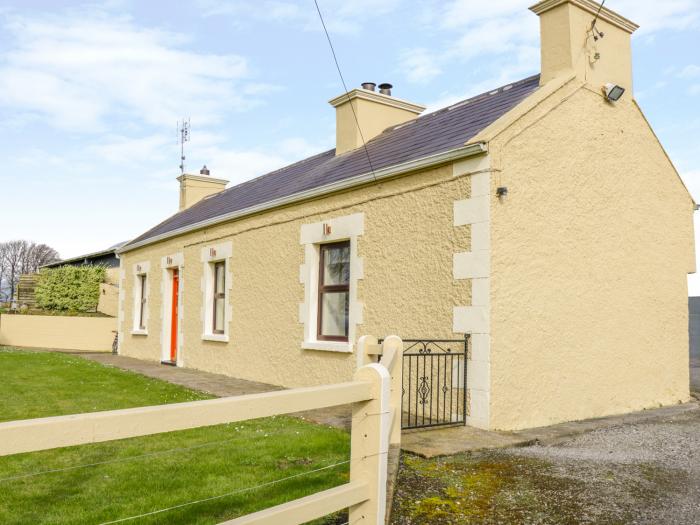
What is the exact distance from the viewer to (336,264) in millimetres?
9453

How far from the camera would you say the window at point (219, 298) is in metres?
12.7

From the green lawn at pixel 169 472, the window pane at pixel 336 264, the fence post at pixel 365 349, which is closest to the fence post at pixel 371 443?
the green lawn at pixel 169 472

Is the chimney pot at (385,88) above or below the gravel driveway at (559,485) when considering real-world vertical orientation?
above

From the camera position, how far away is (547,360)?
716 centimetres

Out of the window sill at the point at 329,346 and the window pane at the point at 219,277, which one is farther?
the window pane at the point at 219,277

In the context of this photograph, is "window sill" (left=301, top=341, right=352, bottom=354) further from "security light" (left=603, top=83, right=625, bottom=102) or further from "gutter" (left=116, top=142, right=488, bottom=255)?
"security light" (left=603, top=83, right=625, bottom=102)

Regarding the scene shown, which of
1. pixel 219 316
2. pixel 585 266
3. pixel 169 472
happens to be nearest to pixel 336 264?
pixel 585 266

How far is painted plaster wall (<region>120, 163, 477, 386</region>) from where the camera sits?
7324mm

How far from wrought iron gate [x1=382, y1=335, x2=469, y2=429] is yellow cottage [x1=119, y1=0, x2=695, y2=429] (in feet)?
0.17

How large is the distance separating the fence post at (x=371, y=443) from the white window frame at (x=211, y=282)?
9349mm

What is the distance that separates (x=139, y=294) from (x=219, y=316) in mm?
5310

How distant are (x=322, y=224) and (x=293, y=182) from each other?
9.07 feet

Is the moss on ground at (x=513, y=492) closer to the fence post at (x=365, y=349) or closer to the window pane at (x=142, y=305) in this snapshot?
the fence post at (x=365, y=349)

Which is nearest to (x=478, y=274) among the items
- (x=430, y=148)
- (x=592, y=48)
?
(x=430, y=148)
